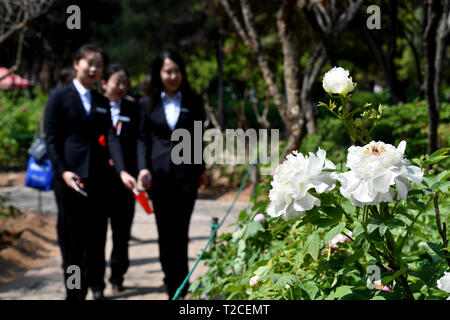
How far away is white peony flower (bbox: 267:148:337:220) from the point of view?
1.26m

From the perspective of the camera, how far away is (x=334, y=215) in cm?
134

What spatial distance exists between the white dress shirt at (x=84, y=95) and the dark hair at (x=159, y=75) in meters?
0.46

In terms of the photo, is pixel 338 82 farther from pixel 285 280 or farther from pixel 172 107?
pixel 172 107

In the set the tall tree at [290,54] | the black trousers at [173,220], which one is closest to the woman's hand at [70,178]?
the black trousers at [173,220]

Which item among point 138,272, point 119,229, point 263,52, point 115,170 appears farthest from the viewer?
point 263,52

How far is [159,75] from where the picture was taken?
393 cm

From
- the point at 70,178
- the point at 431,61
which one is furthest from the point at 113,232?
the point at 431,61

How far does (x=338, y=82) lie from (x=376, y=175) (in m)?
0.30

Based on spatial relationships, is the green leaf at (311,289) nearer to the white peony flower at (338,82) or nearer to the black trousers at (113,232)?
the white peony flower at (338,82)

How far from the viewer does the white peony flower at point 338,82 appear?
135 cm

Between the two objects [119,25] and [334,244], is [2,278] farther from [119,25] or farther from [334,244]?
[119,25]
